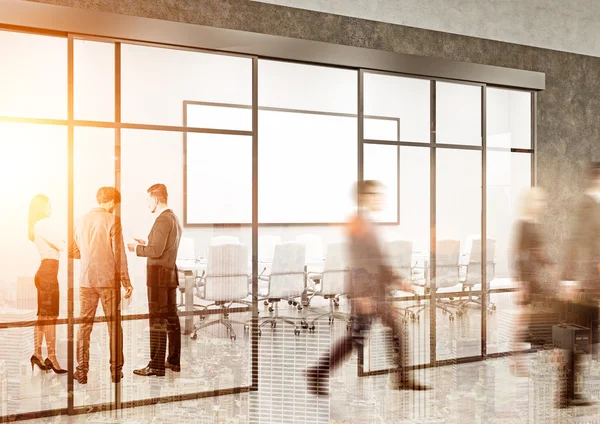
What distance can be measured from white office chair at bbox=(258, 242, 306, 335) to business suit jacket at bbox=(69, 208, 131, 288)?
1.29 metres

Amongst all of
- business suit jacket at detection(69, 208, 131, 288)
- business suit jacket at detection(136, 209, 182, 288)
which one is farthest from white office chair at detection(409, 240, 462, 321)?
business suit jacket at detection(69, 208, 131, 288)

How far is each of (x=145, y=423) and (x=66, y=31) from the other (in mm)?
3218

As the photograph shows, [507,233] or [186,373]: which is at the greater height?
[507,233]

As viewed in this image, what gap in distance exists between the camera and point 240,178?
4.77m

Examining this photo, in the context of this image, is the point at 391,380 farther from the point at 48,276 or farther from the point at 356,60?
the point at 356,60

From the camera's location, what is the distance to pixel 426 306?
293 cm

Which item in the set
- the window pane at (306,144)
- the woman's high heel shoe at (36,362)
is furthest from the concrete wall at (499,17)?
the woman's high heel shoe at (36,362)

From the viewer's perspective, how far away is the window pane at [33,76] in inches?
158

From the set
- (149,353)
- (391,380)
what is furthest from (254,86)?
(391,380)

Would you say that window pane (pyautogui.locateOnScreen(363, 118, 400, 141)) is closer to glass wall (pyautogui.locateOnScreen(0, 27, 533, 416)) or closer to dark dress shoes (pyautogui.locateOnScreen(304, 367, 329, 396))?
glass wall (pyautogui.locateOnScreen(0, 27, 533, 416))

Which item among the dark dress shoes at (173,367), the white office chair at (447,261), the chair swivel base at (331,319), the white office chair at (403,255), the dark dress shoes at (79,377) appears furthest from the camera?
the white office chair at (447,261)

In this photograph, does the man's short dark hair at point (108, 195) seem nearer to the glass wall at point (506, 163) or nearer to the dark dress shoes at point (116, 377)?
the dark dress shoes at point (116, 377)

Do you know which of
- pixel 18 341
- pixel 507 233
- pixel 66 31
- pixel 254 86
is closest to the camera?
pixel 18 341

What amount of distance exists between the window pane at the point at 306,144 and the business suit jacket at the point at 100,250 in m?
1.24
